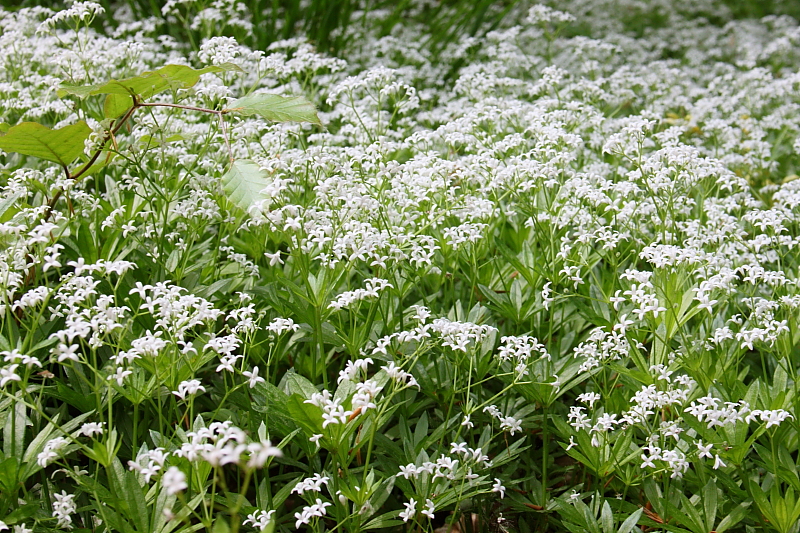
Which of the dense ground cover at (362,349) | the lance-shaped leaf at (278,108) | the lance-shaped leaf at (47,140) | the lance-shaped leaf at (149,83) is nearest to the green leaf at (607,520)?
the dense ground cover at (362,349)

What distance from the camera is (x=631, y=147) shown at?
3551 millimetres

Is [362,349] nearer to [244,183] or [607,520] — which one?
[244,183]

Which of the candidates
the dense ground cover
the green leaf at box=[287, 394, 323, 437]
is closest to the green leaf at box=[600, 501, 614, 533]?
the dense ground cover

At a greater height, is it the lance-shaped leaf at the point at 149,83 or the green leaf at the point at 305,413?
the lance-shaped leaf at the point at 149,83

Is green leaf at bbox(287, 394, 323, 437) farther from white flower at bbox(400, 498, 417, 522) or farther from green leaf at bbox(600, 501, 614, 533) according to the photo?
green leaf at bbox(600, 501, 614, 533)

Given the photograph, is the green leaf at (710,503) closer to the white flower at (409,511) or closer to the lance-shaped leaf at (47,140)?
the white flower at (409,511)

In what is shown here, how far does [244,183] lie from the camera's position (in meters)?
2.24

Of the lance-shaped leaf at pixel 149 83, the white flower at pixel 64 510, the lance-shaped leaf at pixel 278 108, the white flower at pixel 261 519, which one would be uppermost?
the lance-shaped leaf at pixel 149 83

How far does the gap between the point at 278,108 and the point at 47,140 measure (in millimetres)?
790

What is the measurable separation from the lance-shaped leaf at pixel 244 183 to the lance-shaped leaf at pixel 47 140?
23.6 inches

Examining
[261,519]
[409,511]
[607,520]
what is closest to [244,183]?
[261,519]

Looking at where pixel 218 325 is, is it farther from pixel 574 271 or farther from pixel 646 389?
pixel 646 389

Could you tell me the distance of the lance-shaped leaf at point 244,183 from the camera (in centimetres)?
220

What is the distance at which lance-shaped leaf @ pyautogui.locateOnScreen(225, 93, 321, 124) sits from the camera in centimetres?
236
